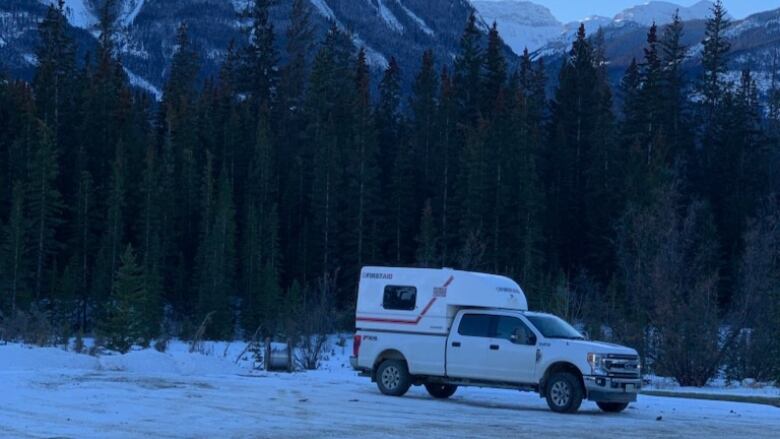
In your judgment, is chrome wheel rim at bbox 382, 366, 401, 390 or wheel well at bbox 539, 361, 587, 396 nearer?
wheel well at bbox 539, 361, 587, 396

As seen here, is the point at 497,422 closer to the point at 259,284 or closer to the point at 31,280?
the point at 259,284

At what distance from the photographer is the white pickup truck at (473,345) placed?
21.2m

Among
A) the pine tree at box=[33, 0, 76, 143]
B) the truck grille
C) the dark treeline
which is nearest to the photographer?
the truck grille

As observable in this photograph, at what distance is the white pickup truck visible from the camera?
21.2 metres

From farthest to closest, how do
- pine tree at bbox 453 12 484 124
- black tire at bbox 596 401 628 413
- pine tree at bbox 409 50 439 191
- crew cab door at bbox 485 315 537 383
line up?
pine tree at bbox 453 12 484 124 < pine tree at bbox 409 50 439 191 < crew cab door at bbox 485 315 537 383 < black tire at bbox 596 401 628 413

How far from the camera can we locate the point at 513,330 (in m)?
22.2

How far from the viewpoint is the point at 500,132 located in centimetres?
6956

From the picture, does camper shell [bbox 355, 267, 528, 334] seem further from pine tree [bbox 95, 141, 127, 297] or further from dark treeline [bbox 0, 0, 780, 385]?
pine tree [bbox 95, 141, 127, 297]

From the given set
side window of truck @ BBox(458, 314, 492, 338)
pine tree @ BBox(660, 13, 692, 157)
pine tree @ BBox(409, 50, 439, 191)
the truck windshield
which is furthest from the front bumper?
pine tree @ BBox(660, 13, 692, 157)

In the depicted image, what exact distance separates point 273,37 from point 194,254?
23.3 m

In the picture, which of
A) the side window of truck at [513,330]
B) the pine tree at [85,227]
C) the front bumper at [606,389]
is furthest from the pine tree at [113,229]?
the front bumper at [606,389]

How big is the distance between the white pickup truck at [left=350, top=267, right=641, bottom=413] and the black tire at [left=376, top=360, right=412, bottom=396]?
0.02 metres

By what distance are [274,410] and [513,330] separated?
205 inches

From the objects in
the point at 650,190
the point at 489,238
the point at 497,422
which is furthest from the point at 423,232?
the point at 497,422
